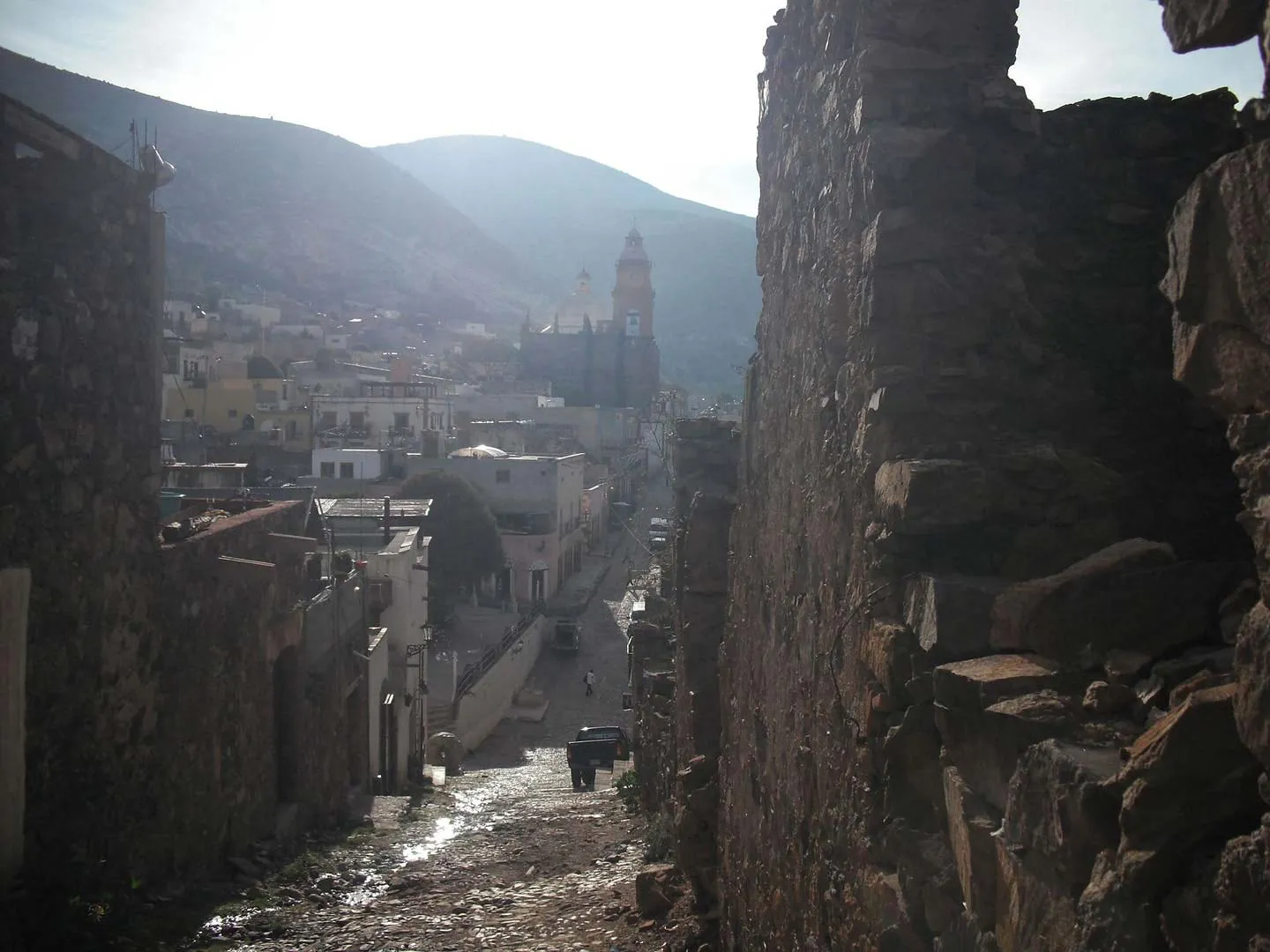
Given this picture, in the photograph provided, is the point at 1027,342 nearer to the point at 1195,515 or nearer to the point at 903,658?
the point at 1195,515

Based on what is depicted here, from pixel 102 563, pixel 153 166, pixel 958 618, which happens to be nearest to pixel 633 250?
pixel 153 166

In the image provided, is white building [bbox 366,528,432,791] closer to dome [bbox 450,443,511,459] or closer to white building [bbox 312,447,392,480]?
white building [bbox 312,447,392,480]

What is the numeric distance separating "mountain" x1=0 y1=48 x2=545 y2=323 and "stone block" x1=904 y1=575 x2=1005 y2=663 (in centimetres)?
11498

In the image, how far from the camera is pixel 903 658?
3436mm

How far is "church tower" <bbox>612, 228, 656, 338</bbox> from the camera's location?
258 ft

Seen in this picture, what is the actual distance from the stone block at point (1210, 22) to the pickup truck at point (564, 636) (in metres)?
31.1

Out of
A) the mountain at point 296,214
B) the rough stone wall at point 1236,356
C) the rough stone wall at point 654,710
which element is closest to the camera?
the rough stone wall at point 1236,356

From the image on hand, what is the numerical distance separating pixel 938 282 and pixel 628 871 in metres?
7.37

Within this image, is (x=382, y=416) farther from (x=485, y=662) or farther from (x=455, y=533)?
(x=485, y=662)

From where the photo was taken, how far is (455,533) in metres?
34.2

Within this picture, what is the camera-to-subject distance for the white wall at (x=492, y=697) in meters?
23.1

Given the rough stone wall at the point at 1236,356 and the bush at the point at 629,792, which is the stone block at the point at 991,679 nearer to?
the rough stone wall at the point at 1236,356

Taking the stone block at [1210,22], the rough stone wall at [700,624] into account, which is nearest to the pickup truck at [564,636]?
the rough stone wall at [700,624]

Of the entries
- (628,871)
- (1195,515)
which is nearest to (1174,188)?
(1195,515)
